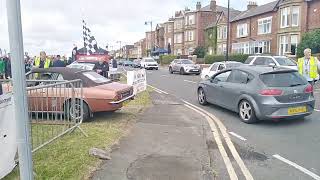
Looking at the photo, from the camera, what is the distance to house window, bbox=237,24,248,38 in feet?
163

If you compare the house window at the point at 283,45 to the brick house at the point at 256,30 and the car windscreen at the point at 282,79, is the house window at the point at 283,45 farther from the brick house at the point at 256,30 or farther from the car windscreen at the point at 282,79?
the car windscreen at the point at 282,79

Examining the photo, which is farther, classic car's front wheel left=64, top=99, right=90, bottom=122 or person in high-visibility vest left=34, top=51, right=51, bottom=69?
person in high-visibility vest left=34, top=51, right=51, bottom=69

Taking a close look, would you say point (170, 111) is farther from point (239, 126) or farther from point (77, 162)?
point (77, 162)

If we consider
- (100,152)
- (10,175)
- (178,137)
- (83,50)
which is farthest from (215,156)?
(83,50)

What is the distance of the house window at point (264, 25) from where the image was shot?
44.2 meters

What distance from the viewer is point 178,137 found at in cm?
692

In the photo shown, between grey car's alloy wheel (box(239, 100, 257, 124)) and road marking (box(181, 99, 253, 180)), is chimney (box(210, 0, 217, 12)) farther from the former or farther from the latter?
grey car's alloy wheel (box(239, 100, 257, 124))

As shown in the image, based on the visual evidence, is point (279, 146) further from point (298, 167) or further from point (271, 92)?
point (271, 92)

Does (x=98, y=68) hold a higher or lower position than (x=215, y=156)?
higher

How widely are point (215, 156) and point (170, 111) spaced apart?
4.49 meters

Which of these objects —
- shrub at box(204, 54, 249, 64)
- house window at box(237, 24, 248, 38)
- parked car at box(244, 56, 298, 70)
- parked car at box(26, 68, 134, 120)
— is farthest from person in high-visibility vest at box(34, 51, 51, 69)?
house window at box(237, 24, 248, 38)

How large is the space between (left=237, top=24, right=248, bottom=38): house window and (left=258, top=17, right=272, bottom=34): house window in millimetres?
3486

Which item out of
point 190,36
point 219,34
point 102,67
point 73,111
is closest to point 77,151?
point 73,111

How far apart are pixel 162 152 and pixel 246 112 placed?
3.51 meters
